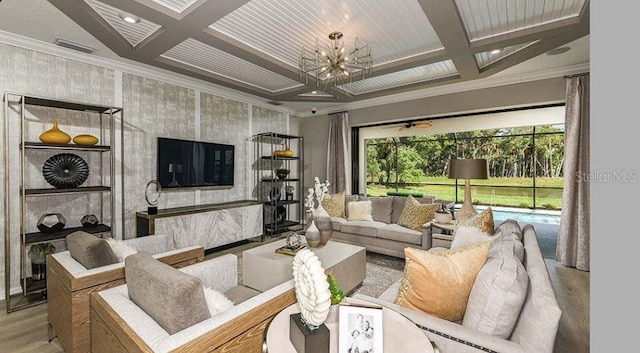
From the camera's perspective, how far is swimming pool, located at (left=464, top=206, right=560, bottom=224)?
6.10 metres

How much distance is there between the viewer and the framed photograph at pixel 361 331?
3.50 feet

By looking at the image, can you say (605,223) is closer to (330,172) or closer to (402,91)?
(402,91)

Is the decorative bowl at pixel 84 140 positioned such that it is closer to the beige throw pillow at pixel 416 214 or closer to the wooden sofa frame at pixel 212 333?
the wooden sofa frame at pixel 212 333

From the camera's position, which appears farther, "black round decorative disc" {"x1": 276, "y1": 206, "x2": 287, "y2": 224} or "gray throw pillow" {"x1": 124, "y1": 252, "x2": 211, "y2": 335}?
"black round decorative disc" {"x1": 276, "y1": 206, "x2": 287, "y2": 224}

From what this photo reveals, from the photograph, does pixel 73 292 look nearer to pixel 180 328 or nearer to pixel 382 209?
pixel 180 328

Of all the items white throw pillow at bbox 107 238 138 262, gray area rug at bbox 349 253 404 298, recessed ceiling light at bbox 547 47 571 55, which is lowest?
gray area rug at bbox 349 253 404 298

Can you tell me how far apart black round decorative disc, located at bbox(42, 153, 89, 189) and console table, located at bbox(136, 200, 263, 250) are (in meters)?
0.79

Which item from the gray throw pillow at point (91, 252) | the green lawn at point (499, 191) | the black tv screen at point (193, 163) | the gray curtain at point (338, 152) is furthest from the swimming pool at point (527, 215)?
the gray throw pillow at point (91, 252)

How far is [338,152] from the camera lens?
5.78m

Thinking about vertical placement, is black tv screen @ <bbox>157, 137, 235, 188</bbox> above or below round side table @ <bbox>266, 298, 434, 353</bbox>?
above

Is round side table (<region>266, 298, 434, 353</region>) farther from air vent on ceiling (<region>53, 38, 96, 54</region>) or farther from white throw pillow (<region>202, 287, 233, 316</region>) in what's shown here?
air vent on ceiling (<region>53, 38, 96, 54</region>)

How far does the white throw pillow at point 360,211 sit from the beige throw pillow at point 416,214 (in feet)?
1.69

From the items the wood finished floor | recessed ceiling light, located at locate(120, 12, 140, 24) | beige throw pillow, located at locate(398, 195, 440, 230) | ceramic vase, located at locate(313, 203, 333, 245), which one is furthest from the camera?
beige throw pillow, located at locate(398, 195, 440, 230)

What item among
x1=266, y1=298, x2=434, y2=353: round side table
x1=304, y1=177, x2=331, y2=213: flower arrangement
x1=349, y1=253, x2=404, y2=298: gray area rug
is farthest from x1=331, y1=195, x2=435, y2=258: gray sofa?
x1=266, y1=298, x2=434, y2=353: round side table
